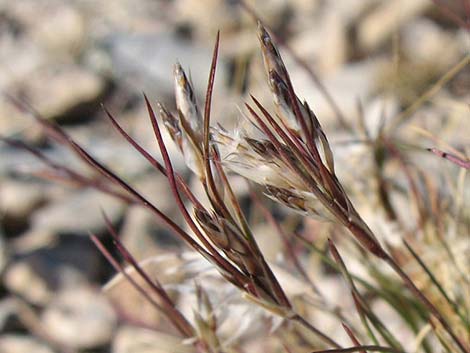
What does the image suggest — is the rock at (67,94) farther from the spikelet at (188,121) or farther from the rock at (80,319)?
the spikelet at (188,121)

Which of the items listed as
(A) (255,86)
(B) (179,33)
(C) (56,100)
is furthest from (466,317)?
(B) (179,33)

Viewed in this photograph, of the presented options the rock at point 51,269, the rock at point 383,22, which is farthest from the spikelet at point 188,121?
the rock at point 383,22

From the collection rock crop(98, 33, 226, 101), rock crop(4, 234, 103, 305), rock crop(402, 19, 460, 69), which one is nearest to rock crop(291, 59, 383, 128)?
rock crop(402, 19, 460, 69)

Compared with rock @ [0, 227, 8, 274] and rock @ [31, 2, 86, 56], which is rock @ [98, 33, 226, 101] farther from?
rock @ [0, 227, 8, 274]

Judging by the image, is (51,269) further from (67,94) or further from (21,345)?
(67,94)

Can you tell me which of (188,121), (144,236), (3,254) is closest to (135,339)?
(144,236)

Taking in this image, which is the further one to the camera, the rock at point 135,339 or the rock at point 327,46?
the rock at point 327,46
